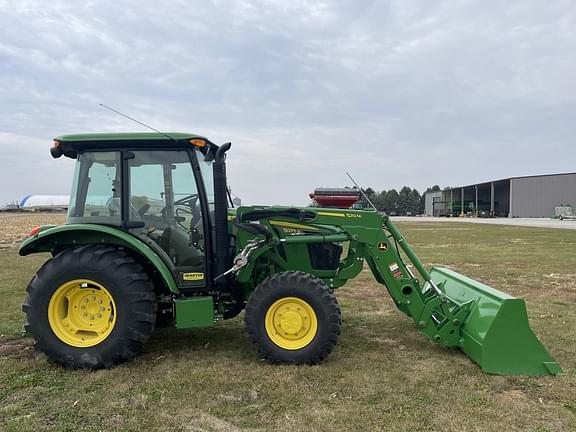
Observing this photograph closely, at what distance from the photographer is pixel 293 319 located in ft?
15.0

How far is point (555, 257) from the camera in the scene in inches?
531

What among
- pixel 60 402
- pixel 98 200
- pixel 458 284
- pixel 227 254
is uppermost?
pixel 98 200

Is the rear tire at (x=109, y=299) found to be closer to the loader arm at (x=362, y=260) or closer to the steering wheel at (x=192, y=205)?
the steering wheel at (x=192, y=205)

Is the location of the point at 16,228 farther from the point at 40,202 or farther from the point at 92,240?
the point at 40,202

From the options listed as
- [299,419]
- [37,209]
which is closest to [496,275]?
[299,419]

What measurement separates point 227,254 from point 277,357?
1.17 metres

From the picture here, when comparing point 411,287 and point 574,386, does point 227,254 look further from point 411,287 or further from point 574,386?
point 574,386

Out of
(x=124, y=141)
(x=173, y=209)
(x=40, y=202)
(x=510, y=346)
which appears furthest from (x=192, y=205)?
(x=40, y=202)

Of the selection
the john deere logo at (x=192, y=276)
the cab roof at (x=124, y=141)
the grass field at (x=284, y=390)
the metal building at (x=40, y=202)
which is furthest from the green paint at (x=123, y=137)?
the metal building at (x=40, y=202)

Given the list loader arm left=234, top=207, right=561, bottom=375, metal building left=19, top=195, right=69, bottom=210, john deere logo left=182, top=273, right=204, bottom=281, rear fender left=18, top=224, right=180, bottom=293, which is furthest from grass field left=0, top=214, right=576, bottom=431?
metal building left=19, top=195, right=69, bottom=210

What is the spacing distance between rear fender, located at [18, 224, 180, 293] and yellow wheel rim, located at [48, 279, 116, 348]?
470 millimetres

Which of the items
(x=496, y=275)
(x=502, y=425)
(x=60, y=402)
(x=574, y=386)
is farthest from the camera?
(x=496, y=275)

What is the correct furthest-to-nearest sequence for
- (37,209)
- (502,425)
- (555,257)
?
(37,209), (555,257), (502,425)

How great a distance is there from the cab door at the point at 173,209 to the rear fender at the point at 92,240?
0.55ft
